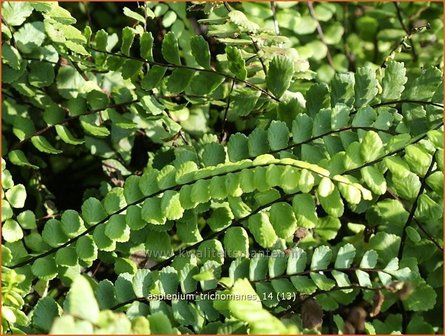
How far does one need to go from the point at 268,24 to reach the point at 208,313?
963mm

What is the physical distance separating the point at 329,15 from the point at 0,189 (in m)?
1.15

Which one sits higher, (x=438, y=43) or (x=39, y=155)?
(x=438, y=43)

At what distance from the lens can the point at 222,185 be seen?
1397mm

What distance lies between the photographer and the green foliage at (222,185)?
4.55ft

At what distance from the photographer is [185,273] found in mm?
1479

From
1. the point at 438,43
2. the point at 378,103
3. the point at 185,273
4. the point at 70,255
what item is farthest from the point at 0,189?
the point at 438,43

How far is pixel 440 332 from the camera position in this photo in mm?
1748

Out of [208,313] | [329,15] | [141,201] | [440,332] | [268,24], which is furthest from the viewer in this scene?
[329,15]

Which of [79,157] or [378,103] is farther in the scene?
[79,157]

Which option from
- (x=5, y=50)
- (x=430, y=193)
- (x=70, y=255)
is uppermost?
(x=5, y=50)

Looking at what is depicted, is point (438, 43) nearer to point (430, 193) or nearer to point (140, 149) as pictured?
point (430, 193)

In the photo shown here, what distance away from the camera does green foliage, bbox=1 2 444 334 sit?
4.55ft

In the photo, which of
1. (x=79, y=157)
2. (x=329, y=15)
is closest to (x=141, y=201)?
(x=79, y=157)

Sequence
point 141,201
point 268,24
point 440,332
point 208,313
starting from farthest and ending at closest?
point 268,24 → point 440,332 → point 141,201 → point 208,313
